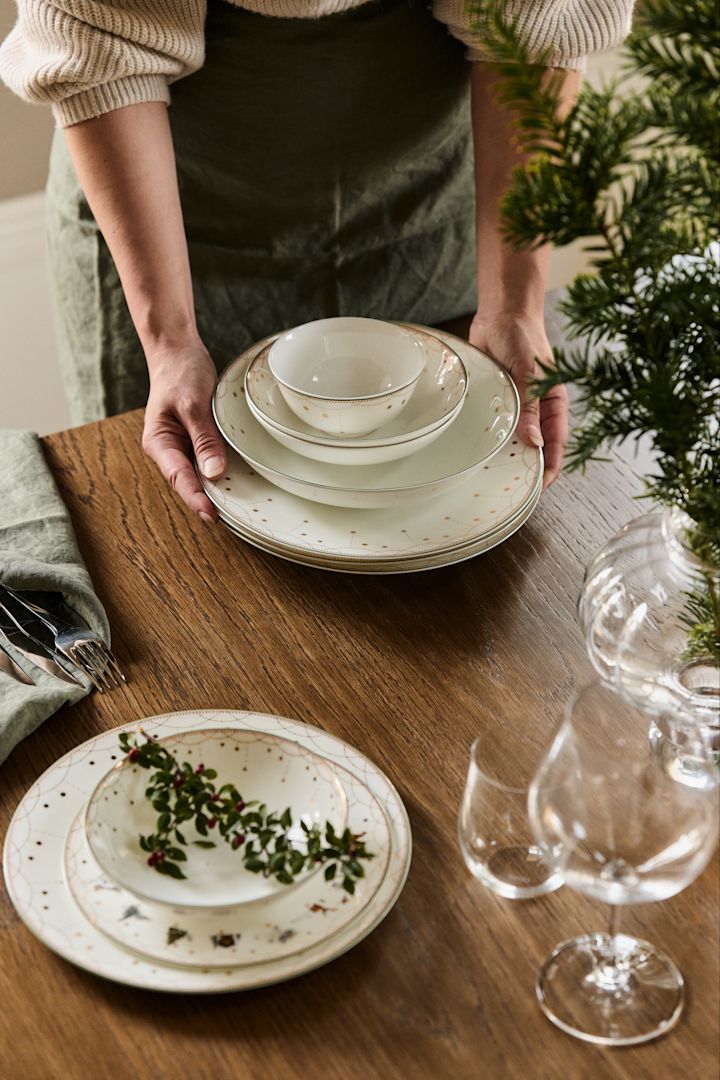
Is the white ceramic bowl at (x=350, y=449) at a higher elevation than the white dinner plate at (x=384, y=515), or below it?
higher

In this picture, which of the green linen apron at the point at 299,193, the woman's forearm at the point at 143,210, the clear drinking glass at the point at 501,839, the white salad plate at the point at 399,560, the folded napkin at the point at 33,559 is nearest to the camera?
the clear drinking glass at the point at 501,839

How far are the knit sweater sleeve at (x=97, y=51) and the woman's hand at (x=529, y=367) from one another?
0.43 meters

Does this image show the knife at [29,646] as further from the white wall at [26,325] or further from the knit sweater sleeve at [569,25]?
the white wall at [26,325]

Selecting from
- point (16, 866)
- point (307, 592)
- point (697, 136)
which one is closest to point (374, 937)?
point (16, 866)

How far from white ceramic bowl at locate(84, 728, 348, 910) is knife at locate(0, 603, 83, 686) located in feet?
0.50

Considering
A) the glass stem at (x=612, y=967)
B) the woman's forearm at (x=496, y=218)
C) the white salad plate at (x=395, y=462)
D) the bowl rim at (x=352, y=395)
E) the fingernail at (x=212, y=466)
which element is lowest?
the fingernail at (x=212, y=466)

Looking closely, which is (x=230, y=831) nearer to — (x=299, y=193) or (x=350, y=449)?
(x=350, y=449)

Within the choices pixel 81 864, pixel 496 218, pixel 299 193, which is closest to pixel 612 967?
pixel 81 864

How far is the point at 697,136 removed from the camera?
499mm

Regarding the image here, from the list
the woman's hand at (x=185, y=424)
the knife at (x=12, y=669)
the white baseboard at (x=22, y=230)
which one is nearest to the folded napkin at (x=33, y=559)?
the knife at (x=12, y=669)

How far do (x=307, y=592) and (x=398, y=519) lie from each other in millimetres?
103

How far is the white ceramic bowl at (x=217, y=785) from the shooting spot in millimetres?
667

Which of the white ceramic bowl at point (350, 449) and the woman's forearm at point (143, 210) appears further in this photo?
the woman's forearm at point (143, 210)

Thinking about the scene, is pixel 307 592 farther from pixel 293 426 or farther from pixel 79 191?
pixel 79 191
